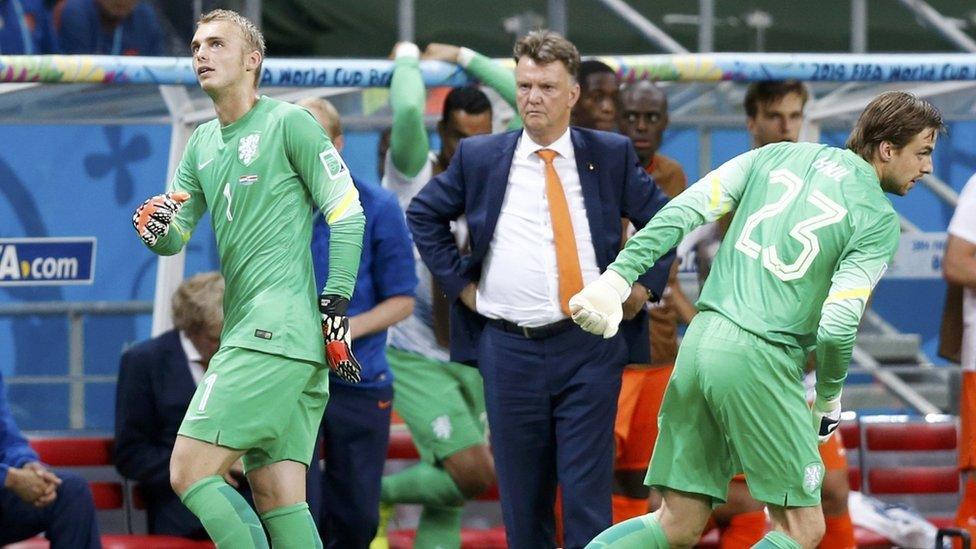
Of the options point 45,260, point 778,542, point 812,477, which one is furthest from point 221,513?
point 45,260

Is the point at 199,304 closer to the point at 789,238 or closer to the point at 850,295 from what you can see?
the point at 789,238

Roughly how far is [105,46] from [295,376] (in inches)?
159

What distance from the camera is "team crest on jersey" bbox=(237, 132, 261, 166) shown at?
5.61 metres

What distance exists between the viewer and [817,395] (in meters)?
5.52

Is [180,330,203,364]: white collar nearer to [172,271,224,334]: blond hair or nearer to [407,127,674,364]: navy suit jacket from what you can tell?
[172,271,224,334]: blond hair

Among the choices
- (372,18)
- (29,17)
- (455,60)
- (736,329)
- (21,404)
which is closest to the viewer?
(736,329)

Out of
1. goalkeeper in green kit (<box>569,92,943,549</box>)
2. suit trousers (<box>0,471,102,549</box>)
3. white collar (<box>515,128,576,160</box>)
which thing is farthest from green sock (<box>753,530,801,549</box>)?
suit trousers (<box>0,471,102,549</box>)

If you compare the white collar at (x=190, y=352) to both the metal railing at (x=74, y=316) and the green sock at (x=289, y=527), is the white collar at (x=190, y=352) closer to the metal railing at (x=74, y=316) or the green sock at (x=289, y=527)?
the metal railing at (x=74, y=316)

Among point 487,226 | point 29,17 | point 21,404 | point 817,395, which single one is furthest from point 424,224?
point 29,17

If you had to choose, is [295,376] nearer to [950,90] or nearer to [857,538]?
[857,538]

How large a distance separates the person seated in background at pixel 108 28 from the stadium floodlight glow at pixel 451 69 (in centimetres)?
183

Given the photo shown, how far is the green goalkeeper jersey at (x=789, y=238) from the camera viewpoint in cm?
529

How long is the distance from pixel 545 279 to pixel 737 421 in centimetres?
100

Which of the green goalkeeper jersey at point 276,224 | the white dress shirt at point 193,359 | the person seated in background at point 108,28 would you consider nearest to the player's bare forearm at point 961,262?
the green goalkeeper jersey at point 276,224
